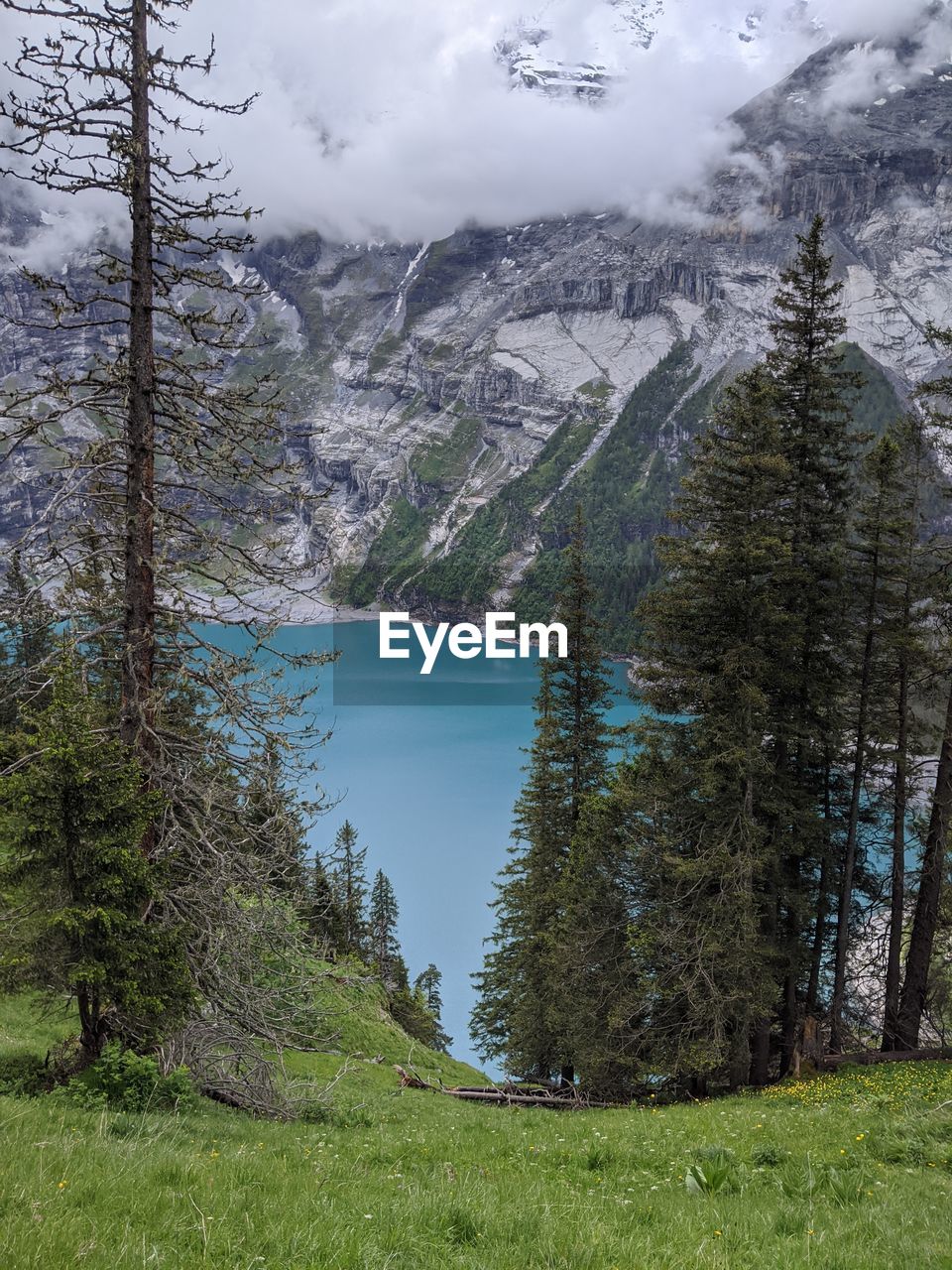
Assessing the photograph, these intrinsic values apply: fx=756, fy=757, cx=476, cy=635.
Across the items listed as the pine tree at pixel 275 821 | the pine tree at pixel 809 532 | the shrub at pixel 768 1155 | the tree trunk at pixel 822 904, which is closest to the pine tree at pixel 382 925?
the tree trunk at pixel 822 904

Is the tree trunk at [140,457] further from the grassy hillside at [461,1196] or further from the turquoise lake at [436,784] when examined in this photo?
the grassy hillside at [461,1196]

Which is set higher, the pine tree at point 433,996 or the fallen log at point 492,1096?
the fallen log at point 492,1096

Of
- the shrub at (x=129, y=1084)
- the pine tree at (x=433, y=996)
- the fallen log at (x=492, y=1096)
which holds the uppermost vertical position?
the shrub at (x=129, y=1084)

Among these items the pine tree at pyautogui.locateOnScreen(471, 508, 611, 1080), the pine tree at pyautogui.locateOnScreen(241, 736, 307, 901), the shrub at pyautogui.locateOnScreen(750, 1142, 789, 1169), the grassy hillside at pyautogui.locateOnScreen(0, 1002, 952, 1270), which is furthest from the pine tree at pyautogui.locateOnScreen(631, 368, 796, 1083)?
the pine tree at pyautogui.locateOnScreen(241, 736, 307, 901)

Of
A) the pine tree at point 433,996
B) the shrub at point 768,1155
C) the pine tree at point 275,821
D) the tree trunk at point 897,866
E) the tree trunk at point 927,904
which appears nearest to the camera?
the shrub at point 768,1155

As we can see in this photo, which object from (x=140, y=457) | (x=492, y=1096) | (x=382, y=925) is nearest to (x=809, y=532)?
(x=140, y=457)

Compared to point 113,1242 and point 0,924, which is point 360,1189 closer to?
point 113,1242
